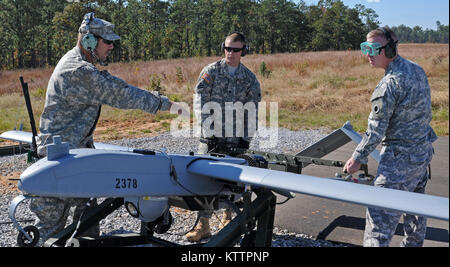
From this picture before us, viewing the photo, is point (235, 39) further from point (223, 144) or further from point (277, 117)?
point (277, 117)

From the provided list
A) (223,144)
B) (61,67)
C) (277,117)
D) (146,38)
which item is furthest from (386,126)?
(146,38)

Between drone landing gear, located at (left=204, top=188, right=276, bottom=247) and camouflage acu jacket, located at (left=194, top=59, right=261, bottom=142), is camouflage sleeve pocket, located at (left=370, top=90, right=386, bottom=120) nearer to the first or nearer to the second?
drone landing gear, located at (left=204, top=188, right=276, bottom=247)

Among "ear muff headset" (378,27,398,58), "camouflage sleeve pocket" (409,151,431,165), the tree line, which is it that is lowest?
"camouflage sleeve pocket" (409,151,431,165)

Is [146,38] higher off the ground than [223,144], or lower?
higher

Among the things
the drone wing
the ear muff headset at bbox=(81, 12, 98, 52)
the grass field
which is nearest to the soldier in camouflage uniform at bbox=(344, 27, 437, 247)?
the drone wing

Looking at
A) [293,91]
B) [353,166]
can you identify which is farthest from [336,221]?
[293,91]

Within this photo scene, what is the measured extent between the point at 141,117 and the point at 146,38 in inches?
735

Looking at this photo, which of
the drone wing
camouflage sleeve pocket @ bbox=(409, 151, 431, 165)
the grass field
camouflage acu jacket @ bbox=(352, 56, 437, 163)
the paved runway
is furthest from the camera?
the grass field

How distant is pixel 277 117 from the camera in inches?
578

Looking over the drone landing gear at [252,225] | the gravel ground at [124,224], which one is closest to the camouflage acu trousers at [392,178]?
the drone landing gear at [252,225]

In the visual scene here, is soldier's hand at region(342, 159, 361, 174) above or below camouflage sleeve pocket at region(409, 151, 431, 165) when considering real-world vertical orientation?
below

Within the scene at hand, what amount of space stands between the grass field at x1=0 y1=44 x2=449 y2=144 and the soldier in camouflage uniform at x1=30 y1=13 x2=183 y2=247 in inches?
268

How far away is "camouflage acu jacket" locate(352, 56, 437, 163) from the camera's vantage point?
322 centimetres

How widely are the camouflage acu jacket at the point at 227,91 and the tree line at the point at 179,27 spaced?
8.71 ft
